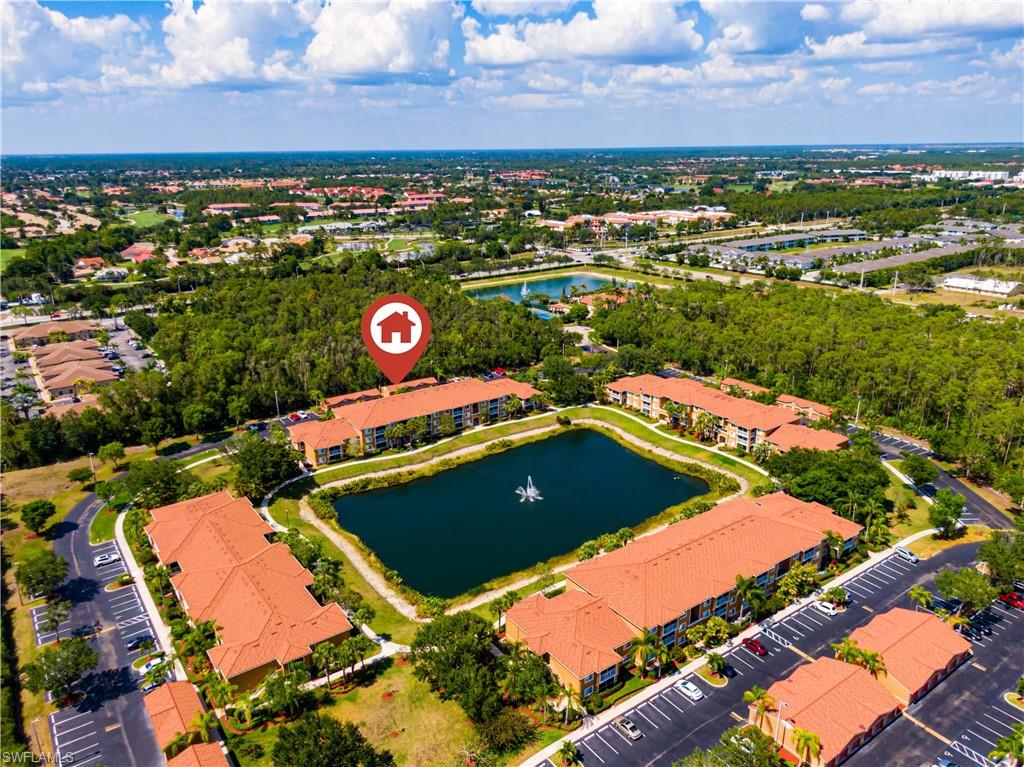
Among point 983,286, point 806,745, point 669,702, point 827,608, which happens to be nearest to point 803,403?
point 827,608

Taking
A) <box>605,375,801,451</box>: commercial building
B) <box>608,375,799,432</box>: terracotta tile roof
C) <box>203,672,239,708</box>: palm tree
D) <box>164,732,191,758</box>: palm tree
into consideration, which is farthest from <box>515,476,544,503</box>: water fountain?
<box>164,732,191,758</box>: palm tree

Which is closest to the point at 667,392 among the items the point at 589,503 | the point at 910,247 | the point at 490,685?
the point at 589,503

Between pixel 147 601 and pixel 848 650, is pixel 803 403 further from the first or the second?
pixel 147 601

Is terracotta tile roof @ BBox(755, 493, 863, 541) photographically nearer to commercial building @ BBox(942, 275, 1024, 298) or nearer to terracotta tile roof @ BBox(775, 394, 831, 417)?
terracotta tile roof @ BBox(775, 394, 831, 417)

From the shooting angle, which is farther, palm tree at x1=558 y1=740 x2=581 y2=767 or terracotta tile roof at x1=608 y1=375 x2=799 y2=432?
terracotta tile roof at x1=608 y1=375 x2=799 y2=432

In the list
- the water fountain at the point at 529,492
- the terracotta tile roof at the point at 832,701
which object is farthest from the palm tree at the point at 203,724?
the water fountain at the point at 529,492

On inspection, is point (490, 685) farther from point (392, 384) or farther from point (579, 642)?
point (392, 384)
